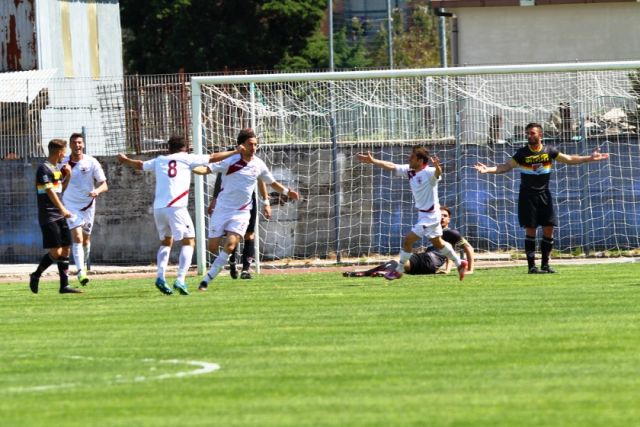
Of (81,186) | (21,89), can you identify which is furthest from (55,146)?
(21,89)

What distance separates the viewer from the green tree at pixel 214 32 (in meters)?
56.4

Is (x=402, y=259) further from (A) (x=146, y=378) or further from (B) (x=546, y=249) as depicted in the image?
(A) (x=146, y=378)

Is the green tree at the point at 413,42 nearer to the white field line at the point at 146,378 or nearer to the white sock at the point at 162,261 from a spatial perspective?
the white sock at the point at 162,261

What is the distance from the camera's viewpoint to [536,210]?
20.6m

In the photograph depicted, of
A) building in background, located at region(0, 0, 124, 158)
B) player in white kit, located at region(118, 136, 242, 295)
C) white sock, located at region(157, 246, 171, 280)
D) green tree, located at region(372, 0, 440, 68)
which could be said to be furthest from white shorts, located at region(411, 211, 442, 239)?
green tree, located at region(372, 0, 440, 68)

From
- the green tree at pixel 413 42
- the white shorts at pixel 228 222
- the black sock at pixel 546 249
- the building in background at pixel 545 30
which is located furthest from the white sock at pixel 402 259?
the green tree at pixel 413 42

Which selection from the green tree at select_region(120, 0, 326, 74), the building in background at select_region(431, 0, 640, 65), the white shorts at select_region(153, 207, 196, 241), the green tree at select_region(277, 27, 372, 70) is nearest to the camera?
the white shorts at select_region(153, 207, 196, 241)

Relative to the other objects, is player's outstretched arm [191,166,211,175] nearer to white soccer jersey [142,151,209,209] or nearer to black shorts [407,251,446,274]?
white soccer jersey [142,151,209,209]

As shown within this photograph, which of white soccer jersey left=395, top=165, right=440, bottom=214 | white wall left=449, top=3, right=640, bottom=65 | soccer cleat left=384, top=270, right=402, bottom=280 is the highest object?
white wall left=449, top=3, right=640, bottom=65

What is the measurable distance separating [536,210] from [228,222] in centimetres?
467

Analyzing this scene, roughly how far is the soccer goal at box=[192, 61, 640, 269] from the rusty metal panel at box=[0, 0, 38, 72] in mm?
14165

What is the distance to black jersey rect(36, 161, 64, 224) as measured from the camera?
18547 mm

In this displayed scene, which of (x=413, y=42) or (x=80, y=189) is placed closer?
(x=80, y=189)

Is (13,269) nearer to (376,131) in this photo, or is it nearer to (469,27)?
(376,131)
